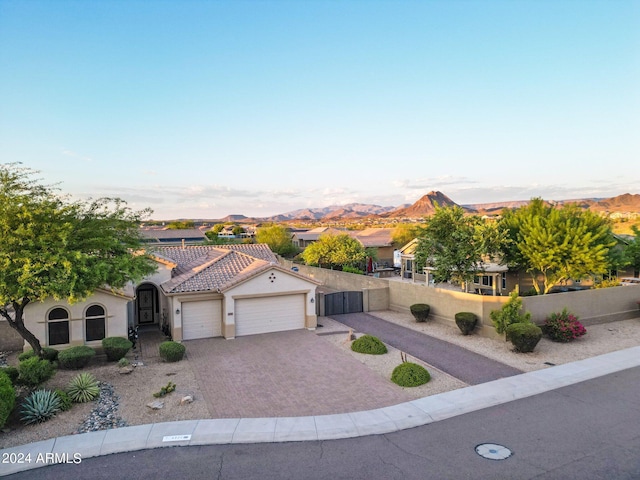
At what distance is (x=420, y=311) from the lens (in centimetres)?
2388

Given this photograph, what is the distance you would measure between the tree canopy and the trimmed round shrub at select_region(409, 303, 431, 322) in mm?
16270

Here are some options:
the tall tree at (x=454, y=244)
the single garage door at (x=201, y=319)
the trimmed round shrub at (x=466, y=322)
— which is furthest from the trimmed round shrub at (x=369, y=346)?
the tall tree at (x=454, y=244)

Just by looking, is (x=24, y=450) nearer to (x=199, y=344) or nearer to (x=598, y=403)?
(x=199, y=344)

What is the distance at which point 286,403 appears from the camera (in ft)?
42.8

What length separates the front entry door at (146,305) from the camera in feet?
81.7

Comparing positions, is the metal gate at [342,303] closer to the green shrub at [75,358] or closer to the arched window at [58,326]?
the green shrub at [75,358]

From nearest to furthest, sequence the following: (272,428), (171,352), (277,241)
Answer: (272,428)
(171,352)
(277,241)

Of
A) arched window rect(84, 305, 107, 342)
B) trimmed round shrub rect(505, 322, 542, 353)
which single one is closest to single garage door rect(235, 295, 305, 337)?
arched window rect(84, 305, 107, 342)

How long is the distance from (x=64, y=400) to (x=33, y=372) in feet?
6.84

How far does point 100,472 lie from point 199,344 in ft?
35.8

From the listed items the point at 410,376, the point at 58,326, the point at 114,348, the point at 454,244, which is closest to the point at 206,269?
the point at 114,348

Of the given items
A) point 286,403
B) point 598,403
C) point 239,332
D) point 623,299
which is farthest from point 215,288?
point 623,299

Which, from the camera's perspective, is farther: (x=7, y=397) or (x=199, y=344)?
(x=199, y=344)

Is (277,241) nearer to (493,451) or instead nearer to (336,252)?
(336,252)
